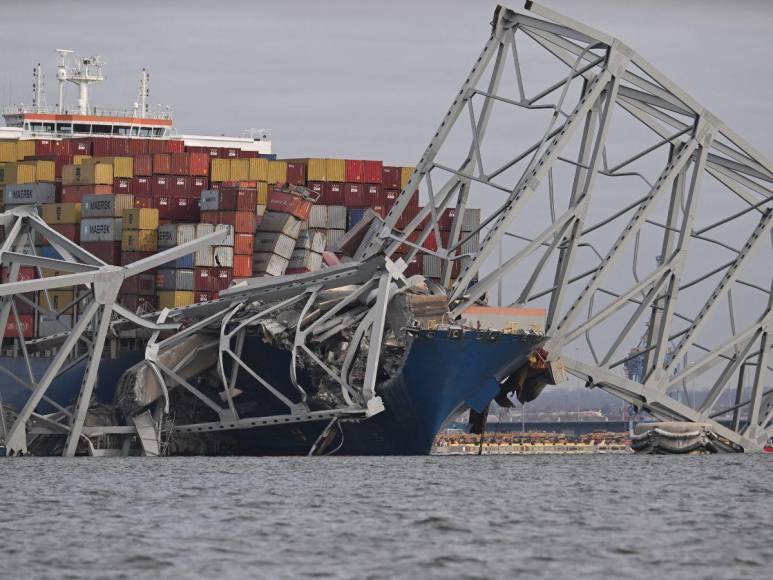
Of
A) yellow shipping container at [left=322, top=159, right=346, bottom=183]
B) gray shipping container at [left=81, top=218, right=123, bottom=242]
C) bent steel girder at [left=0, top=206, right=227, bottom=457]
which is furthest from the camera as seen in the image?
yellow shipping container at [left=322, top=159, right=346, bottom=183]

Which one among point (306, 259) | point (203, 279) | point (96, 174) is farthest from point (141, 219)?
point (306, 259)

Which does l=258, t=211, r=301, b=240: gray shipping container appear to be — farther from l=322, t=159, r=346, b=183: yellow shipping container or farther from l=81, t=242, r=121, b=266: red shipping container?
l=81, t=242, r=121, b=266: red shipping container

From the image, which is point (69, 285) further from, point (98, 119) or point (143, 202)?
point (98, 119)

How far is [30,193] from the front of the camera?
9838cm

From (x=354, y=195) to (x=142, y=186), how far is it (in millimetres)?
10934

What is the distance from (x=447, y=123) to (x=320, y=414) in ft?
39.7

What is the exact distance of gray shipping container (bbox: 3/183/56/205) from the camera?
322 feet

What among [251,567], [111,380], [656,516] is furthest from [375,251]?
[251,567]

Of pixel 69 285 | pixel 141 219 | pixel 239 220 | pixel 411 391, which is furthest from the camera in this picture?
pixel 141 219

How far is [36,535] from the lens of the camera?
40031 millimetres

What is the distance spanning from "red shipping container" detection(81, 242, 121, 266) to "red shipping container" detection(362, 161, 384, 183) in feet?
42.1

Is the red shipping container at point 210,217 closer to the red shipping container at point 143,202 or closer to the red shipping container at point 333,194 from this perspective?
the red shipping container at point 143,202

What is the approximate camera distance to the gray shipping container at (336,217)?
91875 mm

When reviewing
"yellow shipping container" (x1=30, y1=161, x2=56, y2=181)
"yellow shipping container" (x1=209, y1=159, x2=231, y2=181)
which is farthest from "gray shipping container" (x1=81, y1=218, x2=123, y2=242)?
"yellow shipping container" (x1=30, y1=161, x2=56, y2=181)
